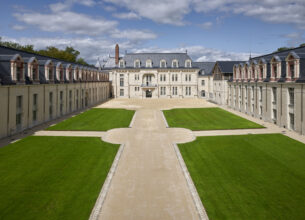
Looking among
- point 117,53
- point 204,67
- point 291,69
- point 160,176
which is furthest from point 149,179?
point 204,67

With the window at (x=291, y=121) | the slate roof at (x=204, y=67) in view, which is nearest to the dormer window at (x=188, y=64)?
the slate roof at (x=204, y=67)

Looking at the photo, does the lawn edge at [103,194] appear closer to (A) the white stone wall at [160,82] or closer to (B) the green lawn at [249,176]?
(B) the green lawn at [249,176]

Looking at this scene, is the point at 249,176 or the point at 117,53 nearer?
the point at 249,176

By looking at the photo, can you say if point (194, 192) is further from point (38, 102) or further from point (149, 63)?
point (149, 63)

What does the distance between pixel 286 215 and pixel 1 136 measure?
78.5 feet

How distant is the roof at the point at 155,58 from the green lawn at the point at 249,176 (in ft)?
191

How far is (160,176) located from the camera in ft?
46.9

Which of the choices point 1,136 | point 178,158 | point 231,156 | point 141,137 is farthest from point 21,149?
point 231,156

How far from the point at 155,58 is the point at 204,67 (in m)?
17.8

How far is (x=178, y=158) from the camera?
1758cm

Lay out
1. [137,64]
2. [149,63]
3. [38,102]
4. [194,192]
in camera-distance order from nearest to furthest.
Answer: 1. [194,192]
2. [38,102]
3. [149,63]
4. [137,64]

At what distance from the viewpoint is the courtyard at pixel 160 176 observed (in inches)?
412

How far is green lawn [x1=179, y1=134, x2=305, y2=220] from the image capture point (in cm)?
1046

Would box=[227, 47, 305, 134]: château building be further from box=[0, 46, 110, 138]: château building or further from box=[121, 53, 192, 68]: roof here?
box=[121, 53, 192, 68]: roof
